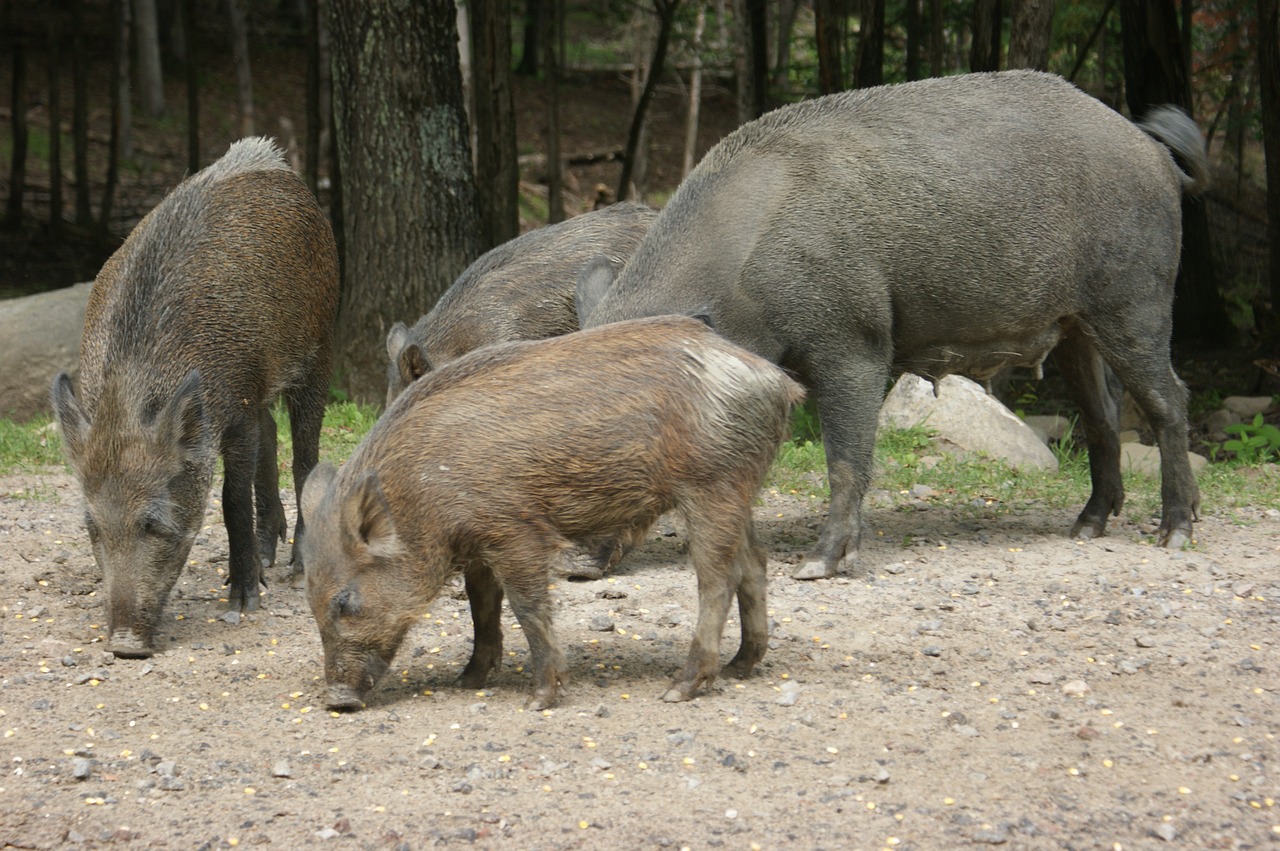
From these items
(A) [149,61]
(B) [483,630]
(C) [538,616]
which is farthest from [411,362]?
(A) [149,61]

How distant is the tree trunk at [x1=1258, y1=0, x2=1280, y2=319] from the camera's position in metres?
10.9

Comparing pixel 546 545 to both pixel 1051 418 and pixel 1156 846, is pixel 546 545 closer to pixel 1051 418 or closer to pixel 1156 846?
pixel 1156 846

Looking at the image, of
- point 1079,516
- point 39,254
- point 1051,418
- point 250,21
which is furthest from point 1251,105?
point 250,21

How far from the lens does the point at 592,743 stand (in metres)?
4.59

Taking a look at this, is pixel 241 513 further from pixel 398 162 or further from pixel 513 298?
pixel 398 162

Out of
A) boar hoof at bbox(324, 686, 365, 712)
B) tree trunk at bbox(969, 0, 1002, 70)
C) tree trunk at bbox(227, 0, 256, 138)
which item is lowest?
boar hoof at bbox(324, 686, 365, 712)

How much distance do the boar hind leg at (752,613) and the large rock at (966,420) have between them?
402cm

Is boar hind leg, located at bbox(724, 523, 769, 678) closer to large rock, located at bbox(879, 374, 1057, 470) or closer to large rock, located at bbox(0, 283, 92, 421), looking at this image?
large rock, located at bbox(879, 374, 1057, 470)

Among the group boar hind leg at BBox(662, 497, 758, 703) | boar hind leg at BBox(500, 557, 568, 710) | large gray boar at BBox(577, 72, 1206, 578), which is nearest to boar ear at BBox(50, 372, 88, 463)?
boar hind leg at BBox(500, 557, 568, 710)

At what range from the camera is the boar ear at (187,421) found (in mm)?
5691

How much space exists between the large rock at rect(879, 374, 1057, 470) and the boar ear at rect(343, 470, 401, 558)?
16.2 feet

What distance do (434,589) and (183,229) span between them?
2.46m

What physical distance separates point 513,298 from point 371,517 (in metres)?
3.01

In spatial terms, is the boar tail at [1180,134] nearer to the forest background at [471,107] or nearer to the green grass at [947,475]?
the green grass at [947,475]
